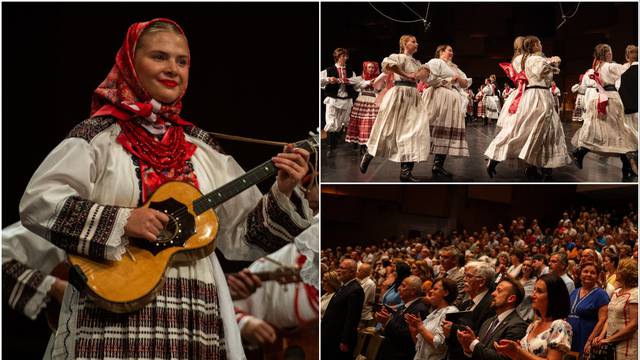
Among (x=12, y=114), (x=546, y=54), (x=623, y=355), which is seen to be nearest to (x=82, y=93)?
(x=12, y=114)

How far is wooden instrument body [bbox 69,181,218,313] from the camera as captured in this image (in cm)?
335

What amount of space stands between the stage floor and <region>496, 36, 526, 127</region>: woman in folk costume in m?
0.07

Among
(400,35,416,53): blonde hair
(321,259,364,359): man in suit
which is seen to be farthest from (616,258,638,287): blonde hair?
(400,35,416,53): blonde hair

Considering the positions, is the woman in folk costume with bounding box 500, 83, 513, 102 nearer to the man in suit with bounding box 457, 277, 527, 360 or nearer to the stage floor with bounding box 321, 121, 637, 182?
the stage floor with bounding box 321, 121, 637, 182

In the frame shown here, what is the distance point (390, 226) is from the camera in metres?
4.10

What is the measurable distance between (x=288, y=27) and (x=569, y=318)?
188 cm

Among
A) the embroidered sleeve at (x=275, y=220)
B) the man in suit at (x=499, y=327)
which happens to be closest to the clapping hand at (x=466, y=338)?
the man in suit at (x=499, y=327)

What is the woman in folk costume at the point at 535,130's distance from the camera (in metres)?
4.04

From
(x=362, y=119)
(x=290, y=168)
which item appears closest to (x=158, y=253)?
(x=290, y=168)

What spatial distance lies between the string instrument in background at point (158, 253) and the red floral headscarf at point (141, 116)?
3.4 inches

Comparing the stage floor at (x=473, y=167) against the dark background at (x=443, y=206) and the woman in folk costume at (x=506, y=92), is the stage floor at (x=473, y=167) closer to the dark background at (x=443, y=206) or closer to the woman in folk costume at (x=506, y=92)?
the dark background at (x=443, y=206)

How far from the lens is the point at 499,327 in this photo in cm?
387

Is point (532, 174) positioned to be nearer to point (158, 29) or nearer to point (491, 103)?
point (491, 103)

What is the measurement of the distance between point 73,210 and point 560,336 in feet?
6.95
